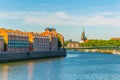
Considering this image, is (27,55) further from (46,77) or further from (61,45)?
(61,45)

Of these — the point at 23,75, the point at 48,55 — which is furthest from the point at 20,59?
the point at 23,75

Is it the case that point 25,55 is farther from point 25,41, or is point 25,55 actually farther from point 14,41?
point 25,41

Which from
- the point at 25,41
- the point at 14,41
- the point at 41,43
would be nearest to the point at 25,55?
the point at 14,41

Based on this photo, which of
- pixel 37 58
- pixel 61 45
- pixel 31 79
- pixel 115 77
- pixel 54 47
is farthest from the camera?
pixel 61 45

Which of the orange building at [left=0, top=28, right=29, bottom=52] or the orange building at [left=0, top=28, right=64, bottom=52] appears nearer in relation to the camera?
the orange building at [left=0, top=28, right=29, bottom=52]

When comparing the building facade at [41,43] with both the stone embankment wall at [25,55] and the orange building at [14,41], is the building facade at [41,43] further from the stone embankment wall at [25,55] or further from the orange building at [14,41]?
the orange building at [14,41]

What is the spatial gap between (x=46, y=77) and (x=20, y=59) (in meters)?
36.1

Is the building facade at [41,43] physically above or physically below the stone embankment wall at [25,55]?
above

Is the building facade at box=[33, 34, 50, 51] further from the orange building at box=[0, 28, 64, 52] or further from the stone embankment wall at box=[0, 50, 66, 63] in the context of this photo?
the stone embankment wall at box=[0, 50, 66, 63]

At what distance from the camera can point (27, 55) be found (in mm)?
89438

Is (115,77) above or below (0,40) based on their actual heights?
below

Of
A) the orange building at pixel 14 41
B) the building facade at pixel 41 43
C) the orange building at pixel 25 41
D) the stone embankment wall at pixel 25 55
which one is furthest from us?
the building facade at pixel 41 43

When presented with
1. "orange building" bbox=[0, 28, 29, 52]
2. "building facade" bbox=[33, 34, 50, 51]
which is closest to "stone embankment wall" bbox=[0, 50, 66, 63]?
"orange building" bbox=[0, 28, 29, 52]

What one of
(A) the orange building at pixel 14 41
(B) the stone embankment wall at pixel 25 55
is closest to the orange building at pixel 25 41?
(A) the orange building at pixel 14 41
